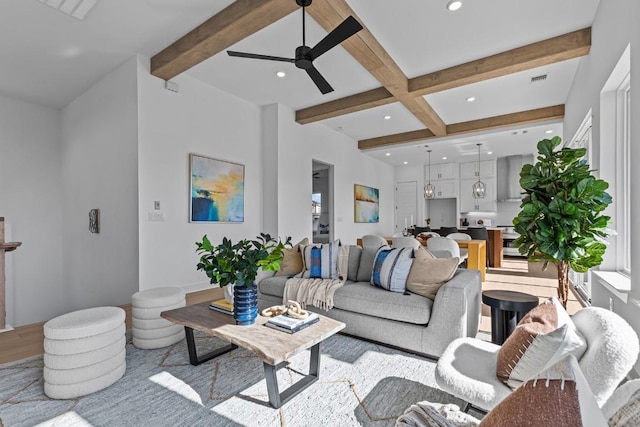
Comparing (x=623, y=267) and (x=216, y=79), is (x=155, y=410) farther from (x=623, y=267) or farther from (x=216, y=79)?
(x=216, y=79)

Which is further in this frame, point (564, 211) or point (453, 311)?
point (453, 311)

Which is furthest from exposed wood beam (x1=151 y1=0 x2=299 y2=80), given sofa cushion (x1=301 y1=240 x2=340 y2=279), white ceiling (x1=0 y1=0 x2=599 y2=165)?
sofa cushion (x1=301 y1=240 x2=340 y2=279)

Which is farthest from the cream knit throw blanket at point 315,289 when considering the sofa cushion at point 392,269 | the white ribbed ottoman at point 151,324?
the white ribbed ottoman at point 151,324

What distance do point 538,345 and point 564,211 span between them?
3.17ft

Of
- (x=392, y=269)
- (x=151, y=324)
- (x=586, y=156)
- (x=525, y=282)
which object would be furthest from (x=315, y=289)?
(x=525, y=282)

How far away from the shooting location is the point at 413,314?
2383 mm

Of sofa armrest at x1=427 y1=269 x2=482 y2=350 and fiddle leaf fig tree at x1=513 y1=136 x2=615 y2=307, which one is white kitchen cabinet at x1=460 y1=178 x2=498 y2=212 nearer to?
sofa armrest at x1=427 y1=269 x2=482 y2=350

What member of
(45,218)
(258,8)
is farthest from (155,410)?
(45,218)

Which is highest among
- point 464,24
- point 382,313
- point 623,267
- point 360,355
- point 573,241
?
point 464,24

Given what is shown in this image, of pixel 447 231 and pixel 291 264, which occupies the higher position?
pixel 447 231

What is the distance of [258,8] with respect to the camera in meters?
2.61

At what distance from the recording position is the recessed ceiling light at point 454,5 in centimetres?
271

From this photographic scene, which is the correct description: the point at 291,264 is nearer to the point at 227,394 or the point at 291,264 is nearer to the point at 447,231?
the point at 227,394

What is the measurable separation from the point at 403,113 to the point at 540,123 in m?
→ 2.36
